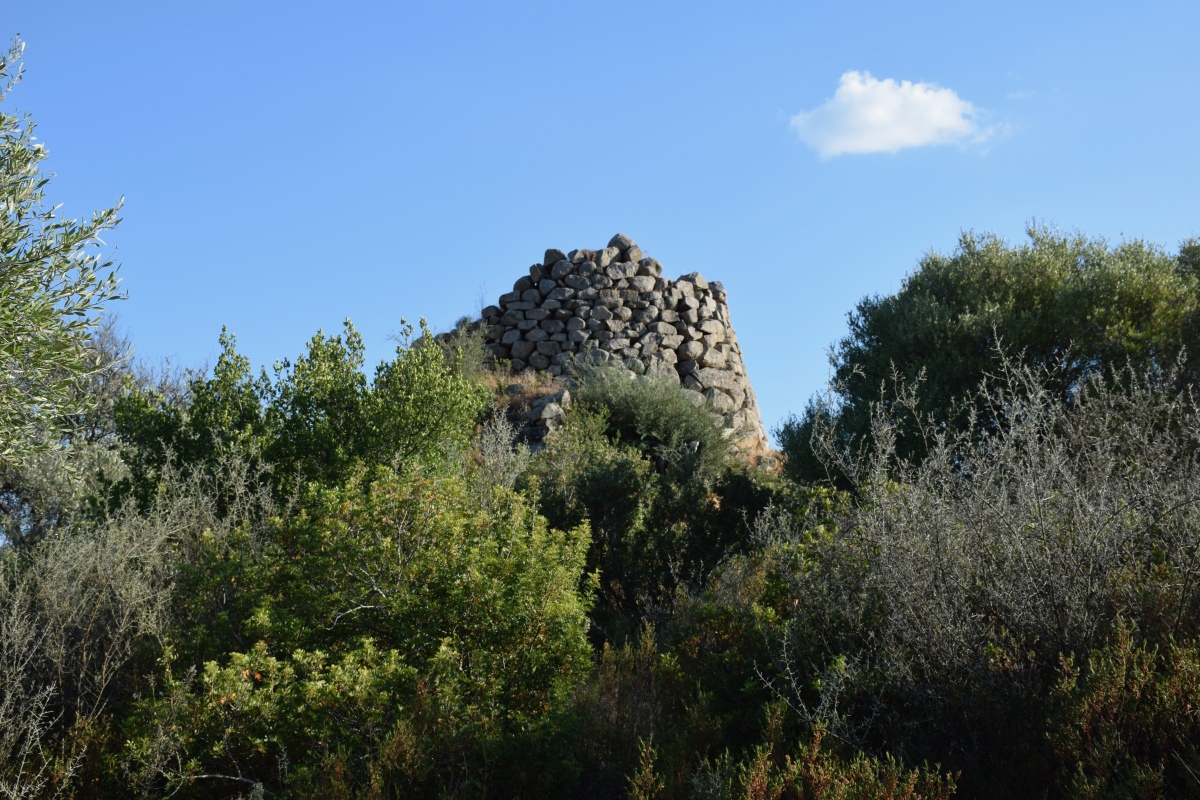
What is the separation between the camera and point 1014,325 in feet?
48.5

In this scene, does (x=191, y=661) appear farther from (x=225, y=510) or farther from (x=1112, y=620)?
(x=1112, y=620)

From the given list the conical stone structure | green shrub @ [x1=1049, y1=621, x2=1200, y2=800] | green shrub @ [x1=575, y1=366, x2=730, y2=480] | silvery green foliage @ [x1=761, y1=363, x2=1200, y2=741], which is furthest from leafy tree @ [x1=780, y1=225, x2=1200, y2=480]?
green shrub @ [x1=1049, y1=621, x2=1200, y2=800]

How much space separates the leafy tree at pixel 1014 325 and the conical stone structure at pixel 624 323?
4.42m

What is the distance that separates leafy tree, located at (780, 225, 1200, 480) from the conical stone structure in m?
4.42

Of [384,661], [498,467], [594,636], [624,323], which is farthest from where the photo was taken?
[624,323]

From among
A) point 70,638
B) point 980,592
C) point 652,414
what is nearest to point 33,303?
point 70,638

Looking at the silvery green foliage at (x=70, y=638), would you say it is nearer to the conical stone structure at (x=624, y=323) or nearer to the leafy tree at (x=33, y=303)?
A: the leafy tree at (x=33, y=303)

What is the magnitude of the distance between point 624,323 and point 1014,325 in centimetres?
798

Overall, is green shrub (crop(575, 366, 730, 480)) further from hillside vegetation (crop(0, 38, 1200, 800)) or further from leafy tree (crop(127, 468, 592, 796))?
leafy tree (crop(127, 468, 592, 796))

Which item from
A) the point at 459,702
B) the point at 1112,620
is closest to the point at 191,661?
the point at 459,702

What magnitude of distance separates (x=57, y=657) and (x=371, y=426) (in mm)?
4997

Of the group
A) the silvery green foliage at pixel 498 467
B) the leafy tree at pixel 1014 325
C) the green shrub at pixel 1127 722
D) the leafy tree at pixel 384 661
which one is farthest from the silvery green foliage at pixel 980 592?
the leafy tree at pixel 1014 325

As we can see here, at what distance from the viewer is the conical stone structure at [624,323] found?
1997cm

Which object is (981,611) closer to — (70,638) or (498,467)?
(70,638)
